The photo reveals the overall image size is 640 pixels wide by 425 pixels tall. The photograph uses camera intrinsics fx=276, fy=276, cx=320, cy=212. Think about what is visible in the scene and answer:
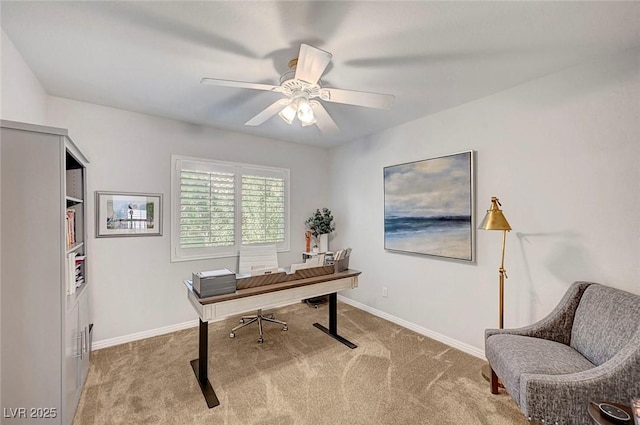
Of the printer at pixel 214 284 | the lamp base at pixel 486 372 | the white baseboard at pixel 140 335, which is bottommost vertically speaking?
the lamp base at pixel 486 372

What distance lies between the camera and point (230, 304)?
2.23m

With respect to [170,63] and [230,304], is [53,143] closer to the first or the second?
[170,63]

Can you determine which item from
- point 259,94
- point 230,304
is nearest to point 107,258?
point 230,304

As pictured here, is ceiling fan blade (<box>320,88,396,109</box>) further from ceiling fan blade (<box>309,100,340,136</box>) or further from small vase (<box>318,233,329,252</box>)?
small vase (<box>318,233,329,252</box>)

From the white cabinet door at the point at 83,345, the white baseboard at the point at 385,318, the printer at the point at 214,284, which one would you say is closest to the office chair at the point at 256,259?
the white baseboard at the point at 385,318

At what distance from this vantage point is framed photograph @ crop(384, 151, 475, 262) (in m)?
2.84

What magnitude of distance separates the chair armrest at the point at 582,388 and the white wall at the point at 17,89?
355 cm

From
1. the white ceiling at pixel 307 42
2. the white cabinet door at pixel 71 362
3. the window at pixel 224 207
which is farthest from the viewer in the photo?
the window at pixel 224 207

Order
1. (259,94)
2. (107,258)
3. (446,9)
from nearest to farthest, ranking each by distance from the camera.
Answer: (446,9) < (259,94) < (107,258)

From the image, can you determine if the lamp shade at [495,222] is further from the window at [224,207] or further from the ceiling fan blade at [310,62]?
the window at [224,207]

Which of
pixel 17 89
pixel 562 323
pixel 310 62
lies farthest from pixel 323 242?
pixel 17 89

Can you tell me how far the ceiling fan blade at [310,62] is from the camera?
145 cm

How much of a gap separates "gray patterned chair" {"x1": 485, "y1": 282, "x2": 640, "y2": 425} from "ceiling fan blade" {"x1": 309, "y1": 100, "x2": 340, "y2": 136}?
2112mm

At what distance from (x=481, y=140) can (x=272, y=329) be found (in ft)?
10.2
